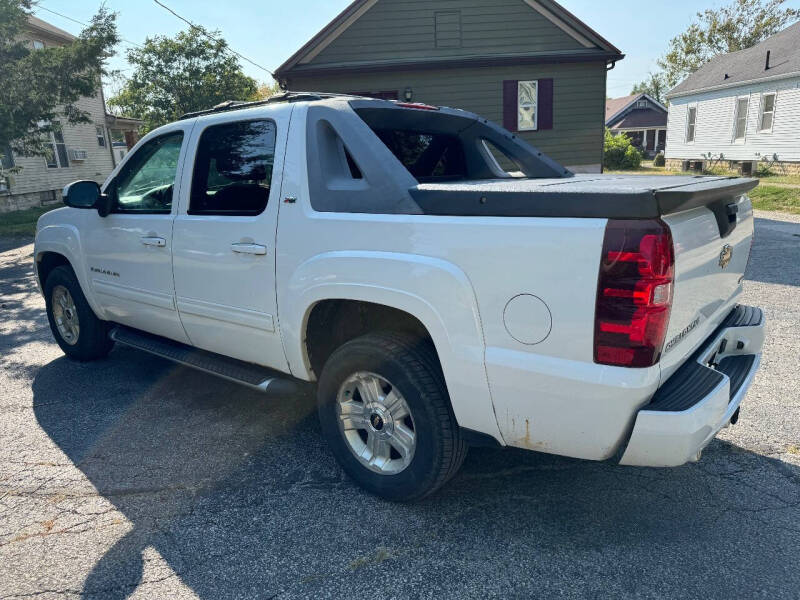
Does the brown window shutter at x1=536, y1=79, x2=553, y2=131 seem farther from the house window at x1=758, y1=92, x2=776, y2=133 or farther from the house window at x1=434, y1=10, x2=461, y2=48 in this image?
the house window at x1=758, y1=92, x2=776, y2=133

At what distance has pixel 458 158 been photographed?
4.17 metres

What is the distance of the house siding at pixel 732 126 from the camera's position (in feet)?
65.4

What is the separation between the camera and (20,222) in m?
17.0

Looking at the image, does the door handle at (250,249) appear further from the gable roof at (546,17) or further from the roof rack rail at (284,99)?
the gable roof at (546,17)

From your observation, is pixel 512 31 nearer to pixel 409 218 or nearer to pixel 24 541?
pixel 409 218

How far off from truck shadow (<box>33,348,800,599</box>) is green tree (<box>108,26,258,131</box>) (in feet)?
104

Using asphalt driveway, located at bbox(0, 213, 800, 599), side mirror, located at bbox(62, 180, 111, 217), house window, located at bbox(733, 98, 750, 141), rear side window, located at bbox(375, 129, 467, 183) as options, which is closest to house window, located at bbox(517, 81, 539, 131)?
house window, located at bbox(733, 98, 750, 141)

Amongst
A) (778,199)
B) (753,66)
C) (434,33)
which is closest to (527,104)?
(434,33)

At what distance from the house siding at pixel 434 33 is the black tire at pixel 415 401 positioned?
14927 millimetres

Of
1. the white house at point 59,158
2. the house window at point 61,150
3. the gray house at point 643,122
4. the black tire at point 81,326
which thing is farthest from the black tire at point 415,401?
the gray house at point 643,122

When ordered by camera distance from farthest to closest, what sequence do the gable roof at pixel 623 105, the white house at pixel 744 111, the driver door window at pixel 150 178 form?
the gable roof at pixel 623 105
the white house at pixel 744 111
the driver door window at pixel 150 178

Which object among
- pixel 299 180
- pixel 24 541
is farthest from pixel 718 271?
pixel 24 541

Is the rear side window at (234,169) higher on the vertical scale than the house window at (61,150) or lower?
lower

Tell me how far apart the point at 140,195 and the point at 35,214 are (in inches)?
700
